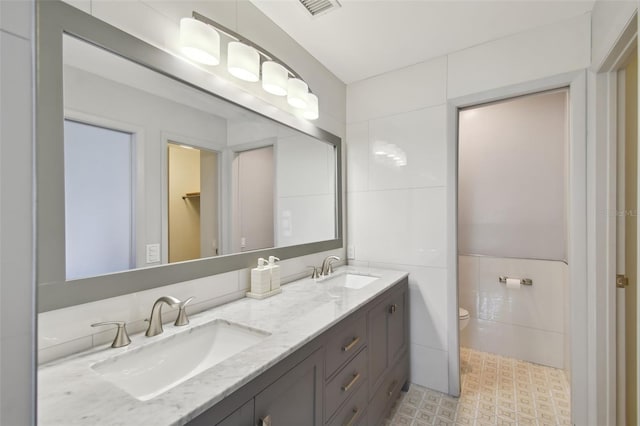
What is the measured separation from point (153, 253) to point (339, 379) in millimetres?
911

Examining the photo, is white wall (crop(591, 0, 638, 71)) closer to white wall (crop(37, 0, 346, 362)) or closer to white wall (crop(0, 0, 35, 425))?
white wall (crop(37, 0, 346, 362))

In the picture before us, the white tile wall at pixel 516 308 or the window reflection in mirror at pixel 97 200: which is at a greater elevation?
the window reflection in mirror at pixel 97 200

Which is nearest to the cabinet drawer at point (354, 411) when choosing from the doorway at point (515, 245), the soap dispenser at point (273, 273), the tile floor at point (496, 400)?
the tile floor at point (496, 400)

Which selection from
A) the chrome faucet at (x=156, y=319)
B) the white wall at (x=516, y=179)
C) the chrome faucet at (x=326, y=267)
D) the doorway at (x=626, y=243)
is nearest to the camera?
the chrome faucet at (x=156, y=319)

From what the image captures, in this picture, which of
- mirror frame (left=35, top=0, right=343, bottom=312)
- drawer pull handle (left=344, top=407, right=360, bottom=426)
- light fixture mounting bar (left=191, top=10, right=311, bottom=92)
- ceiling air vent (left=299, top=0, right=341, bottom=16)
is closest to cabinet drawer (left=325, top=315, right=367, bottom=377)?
drawer pull handle (left=344, top=407, right=360, bottom=426)

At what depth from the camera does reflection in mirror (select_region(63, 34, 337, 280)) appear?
92 cm

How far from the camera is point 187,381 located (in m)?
0.72

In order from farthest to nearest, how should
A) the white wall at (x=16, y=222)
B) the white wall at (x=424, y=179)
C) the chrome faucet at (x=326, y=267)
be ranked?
the chrome faucet at (x=326, y=267) → the white wall at (x=424, y=179) → the white wall at (x=16, y=222)

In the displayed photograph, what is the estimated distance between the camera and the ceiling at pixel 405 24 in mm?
1539

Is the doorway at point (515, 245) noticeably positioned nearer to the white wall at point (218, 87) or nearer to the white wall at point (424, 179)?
the white wall at point (424, 179)

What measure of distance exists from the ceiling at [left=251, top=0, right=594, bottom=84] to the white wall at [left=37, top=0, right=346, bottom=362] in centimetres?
12

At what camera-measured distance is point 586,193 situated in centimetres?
157

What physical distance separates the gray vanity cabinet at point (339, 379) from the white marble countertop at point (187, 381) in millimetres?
39

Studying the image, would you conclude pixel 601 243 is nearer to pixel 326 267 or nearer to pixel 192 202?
pixel 326 267
